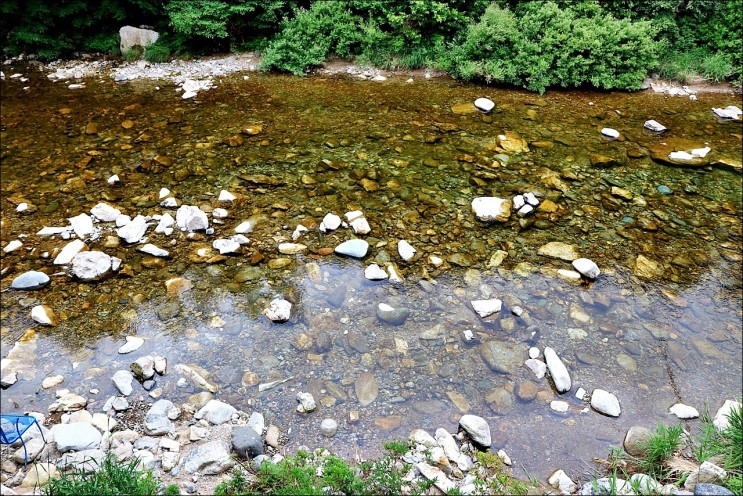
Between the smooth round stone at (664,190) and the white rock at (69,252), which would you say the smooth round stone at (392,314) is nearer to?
the white rock at (69,252)

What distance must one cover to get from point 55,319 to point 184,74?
23.0ft

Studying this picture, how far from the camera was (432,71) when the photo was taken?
1018 centimetres

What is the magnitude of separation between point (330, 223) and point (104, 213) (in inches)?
107

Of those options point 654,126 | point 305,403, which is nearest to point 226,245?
point 305,403

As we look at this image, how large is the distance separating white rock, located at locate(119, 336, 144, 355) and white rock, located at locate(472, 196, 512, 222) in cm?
403

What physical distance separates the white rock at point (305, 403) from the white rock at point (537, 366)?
6.28 ft

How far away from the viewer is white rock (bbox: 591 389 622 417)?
12.5 ft

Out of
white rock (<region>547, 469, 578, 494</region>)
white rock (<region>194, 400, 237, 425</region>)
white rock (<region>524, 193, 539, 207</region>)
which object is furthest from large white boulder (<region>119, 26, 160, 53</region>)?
white rock (<region>547, 469, 578, 494</region>)

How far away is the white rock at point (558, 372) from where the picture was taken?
13.1 feet

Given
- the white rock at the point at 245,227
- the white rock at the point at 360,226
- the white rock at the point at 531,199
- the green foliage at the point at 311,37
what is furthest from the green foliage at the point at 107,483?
the green foliage at the point at 311,37

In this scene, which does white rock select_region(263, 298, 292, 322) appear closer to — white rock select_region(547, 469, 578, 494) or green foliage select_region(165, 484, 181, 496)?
green foliage select_region(165, 484, 181, 496)

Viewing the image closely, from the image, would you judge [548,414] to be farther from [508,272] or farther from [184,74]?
[184,74]

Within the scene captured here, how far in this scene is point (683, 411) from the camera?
3840 mm

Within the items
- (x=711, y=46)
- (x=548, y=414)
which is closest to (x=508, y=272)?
(x=548, y=414)
